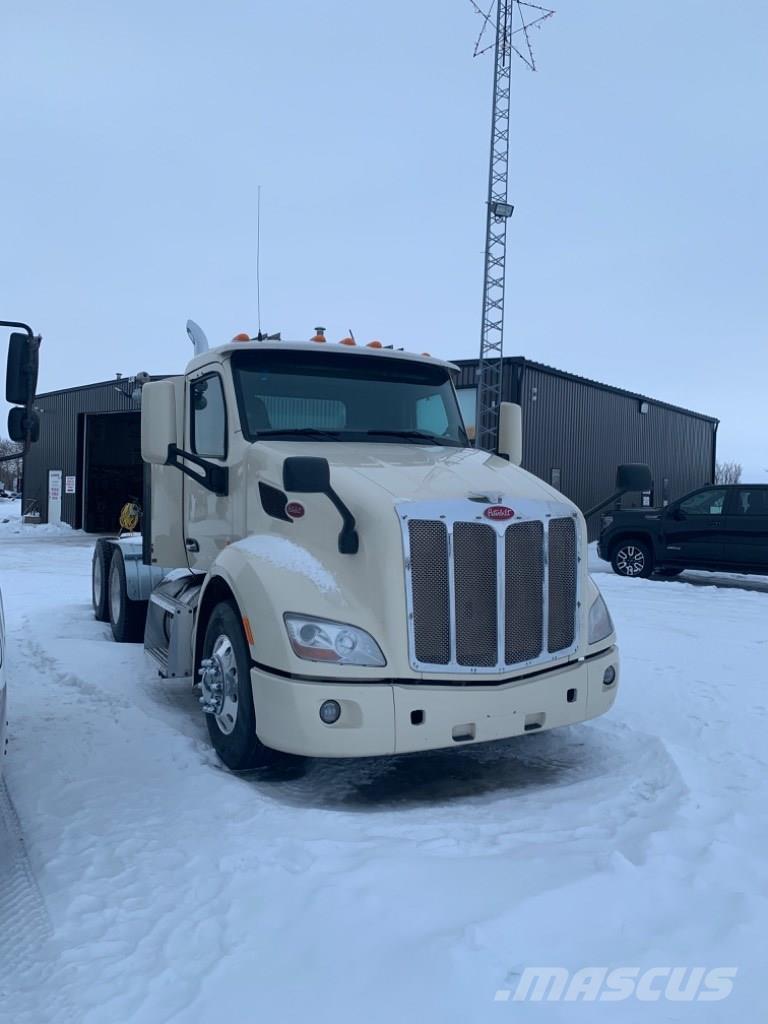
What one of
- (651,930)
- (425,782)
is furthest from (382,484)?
(651,930)

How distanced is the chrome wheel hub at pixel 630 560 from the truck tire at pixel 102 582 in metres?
9.33

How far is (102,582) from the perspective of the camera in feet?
32.9

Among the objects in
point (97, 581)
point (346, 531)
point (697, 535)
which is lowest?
point (97, 581)

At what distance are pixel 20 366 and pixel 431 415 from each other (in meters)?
2.69

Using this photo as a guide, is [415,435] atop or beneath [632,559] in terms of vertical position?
atop

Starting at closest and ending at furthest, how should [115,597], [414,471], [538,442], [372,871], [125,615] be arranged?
1. [372,871]
2. [414,471]
3. [125,615]
4. [115,597]
5. [538,442]

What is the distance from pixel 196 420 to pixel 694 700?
13.7 ft

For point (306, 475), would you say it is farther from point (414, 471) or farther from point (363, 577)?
point (414, 471)

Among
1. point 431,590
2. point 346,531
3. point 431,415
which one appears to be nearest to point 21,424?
point 346,531

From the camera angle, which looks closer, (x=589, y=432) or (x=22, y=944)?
(x=22, y=944)

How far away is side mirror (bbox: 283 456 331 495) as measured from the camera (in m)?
4.47

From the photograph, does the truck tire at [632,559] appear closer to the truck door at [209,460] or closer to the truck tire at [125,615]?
the truck tire at [125,615]

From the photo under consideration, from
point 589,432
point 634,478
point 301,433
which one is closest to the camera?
point 301,433

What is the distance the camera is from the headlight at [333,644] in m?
4.39
